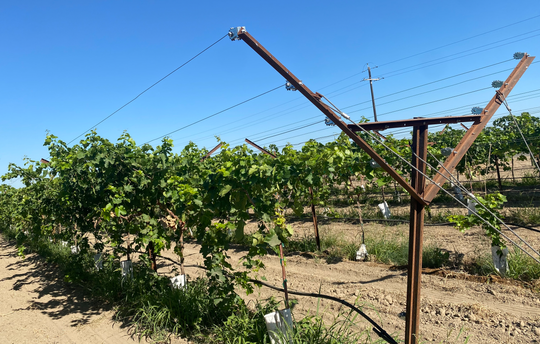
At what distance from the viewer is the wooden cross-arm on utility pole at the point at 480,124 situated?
2.53 metres

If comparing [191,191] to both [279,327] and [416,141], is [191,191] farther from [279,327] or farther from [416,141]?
[416,141]

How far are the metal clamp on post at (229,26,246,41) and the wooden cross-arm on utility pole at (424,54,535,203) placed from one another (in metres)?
1.76

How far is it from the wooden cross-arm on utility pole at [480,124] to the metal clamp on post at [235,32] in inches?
69.3

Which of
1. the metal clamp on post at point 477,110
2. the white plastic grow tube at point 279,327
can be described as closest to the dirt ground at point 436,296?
the white plastic grow tube at point 279,327

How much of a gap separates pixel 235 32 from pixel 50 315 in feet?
17.3

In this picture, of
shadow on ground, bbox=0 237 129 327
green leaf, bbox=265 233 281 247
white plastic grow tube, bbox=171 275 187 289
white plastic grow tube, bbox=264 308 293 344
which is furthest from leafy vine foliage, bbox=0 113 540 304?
shadow on ground, bbox=0 237 129 327

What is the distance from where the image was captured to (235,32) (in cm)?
243

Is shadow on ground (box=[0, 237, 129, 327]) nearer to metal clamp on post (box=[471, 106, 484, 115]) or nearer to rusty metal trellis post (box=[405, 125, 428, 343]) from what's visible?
rusty metal trellis post (box=[405, 125, 428, 343])

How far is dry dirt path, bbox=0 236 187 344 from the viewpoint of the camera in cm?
435

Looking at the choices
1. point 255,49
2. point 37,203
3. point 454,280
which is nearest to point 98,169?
point 255,49

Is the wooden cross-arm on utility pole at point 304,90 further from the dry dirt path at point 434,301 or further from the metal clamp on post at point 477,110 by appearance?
the dry dirt path at point 434,301

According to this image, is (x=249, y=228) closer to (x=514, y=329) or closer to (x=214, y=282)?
(x=214, y=282)

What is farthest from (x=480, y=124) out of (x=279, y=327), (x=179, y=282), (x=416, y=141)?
(x=179, y=282)

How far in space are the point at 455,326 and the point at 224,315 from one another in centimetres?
265
